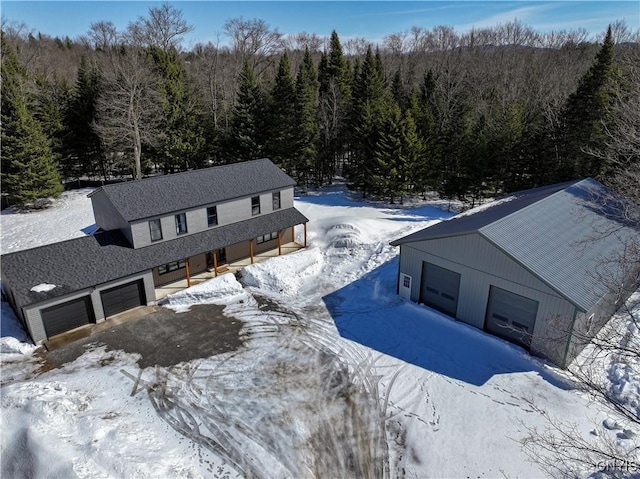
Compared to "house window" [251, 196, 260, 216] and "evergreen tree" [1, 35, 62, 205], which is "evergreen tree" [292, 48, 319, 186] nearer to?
"house window" [251, 196, 260, 216]

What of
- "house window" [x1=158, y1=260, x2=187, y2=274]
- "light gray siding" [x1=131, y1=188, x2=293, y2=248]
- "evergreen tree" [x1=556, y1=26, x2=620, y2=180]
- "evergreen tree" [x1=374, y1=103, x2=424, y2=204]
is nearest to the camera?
"light gray siding" [x1=131, y1=188, x2=293, y2=248]

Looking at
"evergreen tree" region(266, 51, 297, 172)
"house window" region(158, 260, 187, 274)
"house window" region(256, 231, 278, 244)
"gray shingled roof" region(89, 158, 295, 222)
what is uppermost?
"evergreen tree" region(266, 51, 297, 172)

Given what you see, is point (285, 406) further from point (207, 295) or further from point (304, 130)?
point (304, 130)

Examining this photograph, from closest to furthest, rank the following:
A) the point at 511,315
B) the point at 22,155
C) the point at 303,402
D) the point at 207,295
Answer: the point at 303,402, the point at 511,315, the point at 207,295, the point at 22,155

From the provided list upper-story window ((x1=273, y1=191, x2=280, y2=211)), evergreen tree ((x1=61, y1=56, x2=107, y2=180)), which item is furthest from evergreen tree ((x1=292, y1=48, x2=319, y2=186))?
evergreen tree ((x1=61, y1=56, x2=107, y2=180))

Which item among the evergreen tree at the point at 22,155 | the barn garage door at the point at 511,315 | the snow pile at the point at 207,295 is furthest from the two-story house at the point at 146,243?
the evergreen tree at the point at 22,155

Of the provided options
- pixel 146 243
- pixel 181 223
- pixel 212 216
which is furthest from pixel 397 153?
pixel 146 243

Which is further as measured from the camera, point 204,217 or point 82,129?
point 82,129
